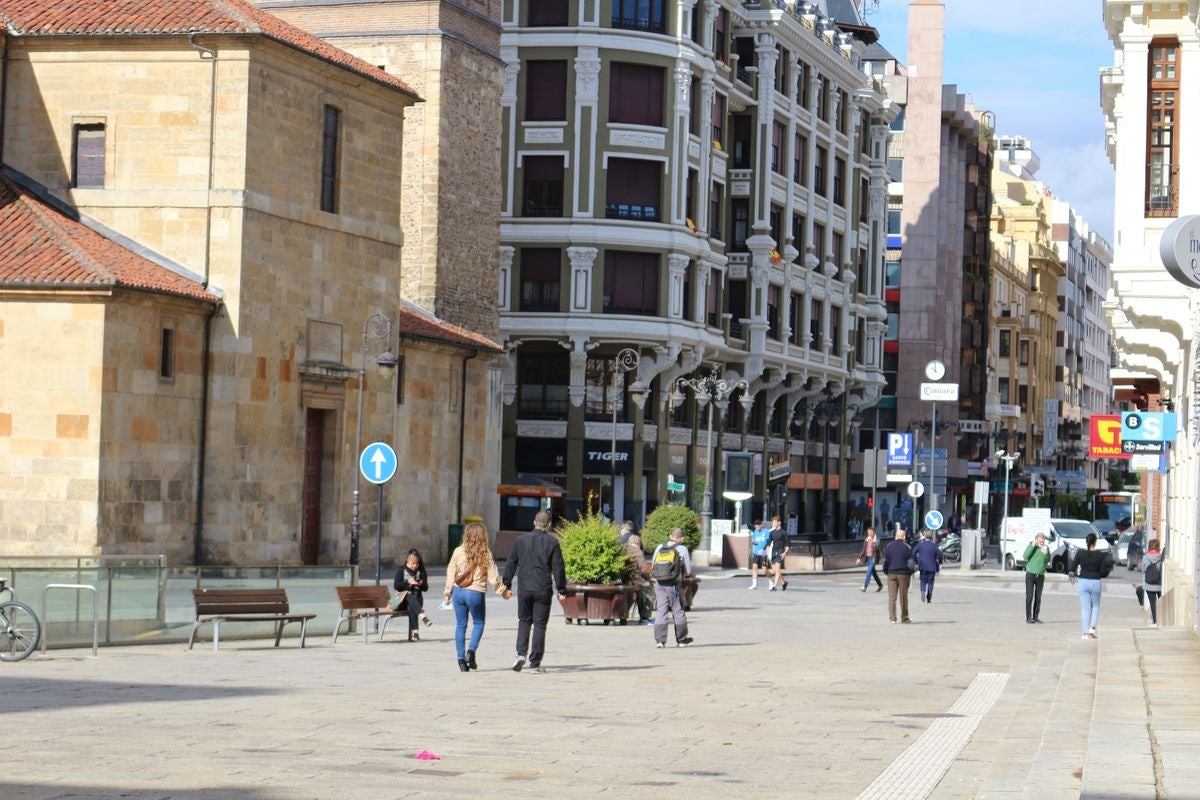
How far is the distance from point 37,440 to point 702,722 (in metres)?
22.5

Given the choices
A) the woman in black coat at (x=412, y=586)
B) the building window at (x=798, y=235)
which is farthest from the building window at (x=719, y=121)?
the woman in black coat at (x=412, y=586)

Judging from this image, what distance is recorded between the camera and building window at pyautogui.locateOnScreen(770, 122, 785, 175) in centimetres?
7413

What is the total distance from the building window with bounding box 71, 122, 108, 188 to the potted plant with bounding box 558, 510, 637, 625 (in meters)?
13.8

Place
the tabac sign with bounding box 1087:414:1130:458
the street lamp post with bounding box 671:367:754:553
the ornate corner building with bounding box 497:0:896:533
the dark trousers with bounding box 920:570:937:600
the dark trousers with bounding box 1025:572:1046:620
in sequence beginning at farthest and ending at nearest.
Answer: the ornate corner building with bounding box 497:0:896:533 < the street lamp post with bounding box 671:367:754:553 < the dark trousers with bounding box 920:570:937:600 < the tabac sign with bounding box 1087:414:1130:458 < the dark trousers with bounding box 1025:572:1046:620

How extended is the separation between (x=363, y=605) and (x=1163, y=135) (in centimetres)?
1259

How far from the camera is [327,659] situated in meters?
23.0

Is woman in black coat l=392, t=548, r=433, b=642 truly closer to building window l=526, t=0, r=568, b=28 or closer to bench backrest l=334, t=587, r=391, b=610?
bench backrest l=334, t=587, r=391, b=610

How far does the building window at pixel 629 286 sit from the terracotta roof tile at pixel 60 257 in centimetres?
2731

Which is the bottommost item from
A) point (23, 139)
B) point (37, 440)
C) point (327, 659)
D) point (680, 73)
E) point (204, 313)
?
point (327, 659)

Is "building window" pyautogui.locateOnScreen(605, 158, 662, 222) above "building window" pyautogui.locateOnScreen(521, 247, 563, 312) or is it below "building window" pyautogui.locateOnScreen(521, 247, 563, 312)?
above

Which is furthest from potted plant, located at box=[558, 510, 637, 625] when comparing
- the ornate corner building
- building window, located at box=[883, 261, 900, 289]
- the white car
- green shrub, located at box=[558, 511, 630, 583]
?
building window, located at box=[883, 261, 900, 289]

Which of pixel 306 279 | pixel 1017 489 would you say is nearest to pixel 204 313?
pixel 306 279

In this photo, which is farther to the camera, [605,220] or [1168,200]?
[605,220]

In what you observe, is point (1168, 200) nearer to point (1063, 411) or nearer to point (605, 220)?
point (605, 220)
